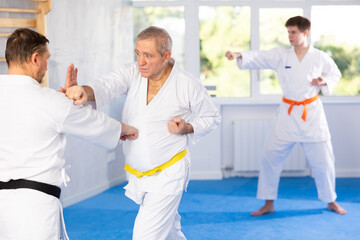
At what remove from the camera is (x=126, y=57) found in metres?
5.43

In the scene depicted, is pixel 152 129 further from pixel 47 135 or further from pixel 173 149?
pixel 47 135

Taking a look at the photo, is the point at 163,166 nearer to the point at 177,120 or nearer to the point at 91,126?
the point at 177,120

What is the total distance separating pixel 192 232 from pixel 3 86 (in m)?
2.18

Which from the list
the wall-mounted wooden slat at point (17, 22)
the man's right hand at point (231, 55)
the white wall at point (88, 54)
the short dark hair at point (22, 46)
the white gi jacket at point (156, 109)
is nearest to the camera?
the short dark hair at point (22, 46)

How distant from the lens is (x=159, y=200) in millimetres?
2561

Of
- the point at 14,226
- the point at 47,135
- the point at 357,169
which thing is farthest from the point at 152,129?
the point at 357,169

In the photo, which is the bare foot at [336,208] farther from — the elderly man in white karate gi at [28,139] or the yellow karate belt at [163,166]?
the elderly man in white karate gi at [28,139]

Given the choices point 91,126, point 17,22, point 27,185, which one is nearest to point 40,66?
point 91,126

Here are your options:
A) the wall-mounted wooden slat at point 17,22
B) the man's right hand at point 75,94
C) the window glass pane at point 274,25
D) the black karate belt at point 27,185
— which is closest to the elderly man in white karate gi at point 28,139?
the black karate belt at point 27,185

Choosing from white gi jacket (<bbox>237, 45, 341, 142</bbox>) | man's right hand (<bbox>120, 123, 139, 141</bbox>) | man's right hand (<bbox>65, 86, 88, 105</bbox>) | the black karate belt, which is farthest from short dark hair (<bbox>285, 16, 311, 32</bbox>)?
the black karate belt

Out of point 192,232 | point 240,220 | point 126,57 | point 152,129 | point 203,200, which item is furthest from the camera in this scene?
point 126,57

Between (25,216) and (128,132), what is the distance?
68 cm

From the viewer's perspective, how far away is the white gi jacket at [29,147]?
6.46 ft

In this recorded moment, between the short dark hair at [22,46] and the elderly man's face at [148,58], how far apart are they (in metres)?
0.62
